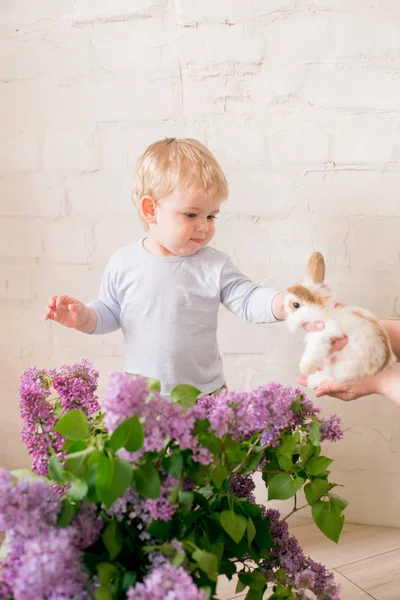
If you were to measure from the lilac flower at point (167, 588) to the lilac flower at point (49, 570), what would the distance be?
5cm

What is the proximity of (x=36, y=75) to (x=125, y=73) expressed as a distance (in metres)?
0.21

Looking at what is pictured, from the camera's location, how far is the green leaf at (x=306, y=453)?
2.27ft

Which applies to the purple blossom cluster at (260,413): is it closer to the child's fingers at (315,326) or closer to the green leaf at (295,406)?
the green leaf at (295,406)

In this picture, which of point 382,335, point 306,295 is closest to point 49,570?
point 306,295

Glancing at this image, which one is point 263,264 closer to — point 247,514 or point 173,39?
point 173,39

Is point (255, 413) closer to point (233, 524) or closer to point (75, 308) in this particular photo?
point (233, 524)

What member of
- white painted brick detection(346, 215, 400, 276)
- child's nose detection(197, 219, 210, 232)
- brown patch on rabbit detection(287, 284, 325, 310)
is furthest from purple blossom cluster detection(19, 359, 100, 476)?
white painted brick detection(346, 215, 400, 276)

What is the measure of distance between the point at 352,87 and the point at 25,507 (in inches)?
41.5

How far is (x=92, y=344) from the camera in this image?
1.45 meters

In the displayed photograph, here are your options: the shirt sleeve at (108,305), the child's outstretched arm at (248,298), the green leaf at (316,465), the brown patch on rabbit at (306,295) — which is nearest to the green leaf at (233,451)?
the green leaf at (316,465)

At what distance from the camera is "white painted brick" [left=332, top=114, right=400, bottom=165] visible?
1256 mm

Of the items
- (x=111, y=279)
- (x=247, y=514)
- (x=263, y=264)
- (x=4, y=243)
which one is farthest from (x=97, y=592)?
(x=4, y=243)

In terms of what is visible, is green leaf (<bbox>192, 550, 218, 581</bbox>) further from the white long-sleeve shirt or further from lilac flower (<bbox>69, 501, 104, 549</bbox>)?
the white long-sleeve shirt

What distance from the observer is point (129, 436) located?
53 centimetres
